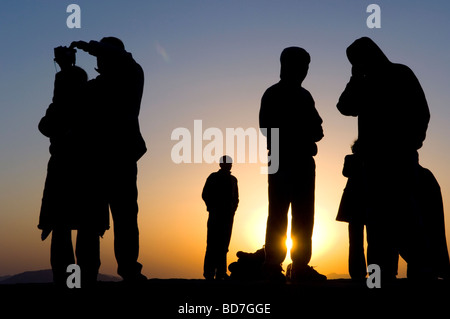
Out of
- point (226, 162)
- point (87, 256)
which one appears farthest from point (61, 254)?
point (226, 162)

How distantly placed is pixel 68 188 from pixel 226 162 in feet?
19.5

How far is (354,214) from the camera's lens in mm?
8523

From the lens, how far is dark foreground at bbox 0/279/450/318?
3.52 meters

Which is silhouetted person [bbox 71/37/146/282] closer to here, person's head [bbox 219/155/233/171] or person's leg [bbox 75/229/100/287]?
person's leg [bbox 75/229/100/287]

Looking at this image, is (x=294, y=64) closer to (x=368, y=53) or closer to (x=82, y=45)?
(x=368, y=53)

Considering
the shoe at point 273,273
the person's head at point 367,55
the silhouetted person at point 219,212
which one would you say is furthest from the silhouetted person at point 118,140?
the silhouetted person at point 219,212

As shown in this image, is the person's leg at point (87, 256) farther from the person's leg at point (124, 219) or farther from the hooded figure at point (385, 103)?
the hooded figure at point (385, 103)

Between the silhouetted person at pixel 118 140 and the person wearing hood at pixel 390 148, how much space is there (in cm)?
213

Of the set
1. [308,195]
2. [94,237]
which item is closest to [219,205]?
[308,195]

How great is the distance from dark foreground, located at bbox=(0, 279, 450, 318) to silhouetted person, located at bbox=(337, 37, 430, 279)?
95 centimetres
